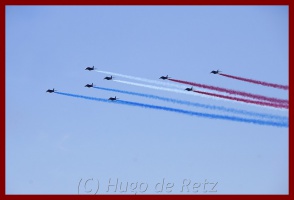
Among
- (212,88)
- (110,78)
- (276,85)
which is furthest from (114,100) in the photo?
(276,85)

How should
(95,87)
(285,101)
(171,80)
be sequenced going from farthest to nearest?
1. (95,87)
2. (171,80)
3. (285,101)

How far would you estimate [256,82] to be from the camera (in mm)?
88750

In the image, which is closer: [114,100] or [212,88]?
[212,88]

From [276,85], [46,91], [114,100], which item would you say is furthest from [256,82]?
[46,91]

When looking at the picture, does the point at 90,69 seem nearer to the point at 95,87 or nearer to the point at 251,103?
the point at 95,87

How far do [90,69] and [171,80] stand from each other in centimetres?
1250

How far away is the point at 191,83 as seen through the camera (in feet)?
300

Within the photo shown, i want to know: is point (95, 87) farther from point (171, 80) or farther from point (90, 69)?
point (171, 80)

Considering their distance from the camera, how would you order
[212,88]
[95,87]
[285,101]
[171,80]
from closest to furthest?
[285,101] → [212,88] → [171,80] → [95,87]

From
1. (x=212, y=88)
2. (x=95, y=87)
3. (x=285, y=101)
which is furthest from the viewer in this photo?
(x=95, y=87)

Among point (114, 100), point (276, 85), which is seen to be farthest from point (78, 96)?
point (276, 85)

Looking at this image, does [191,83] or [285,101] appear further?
[191,83]

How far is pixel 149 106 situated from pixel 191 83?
19.2 ft

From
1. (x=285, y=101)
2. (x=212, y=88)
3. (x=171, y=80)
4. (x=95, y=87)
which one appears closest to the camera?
(x=285, y=101)
